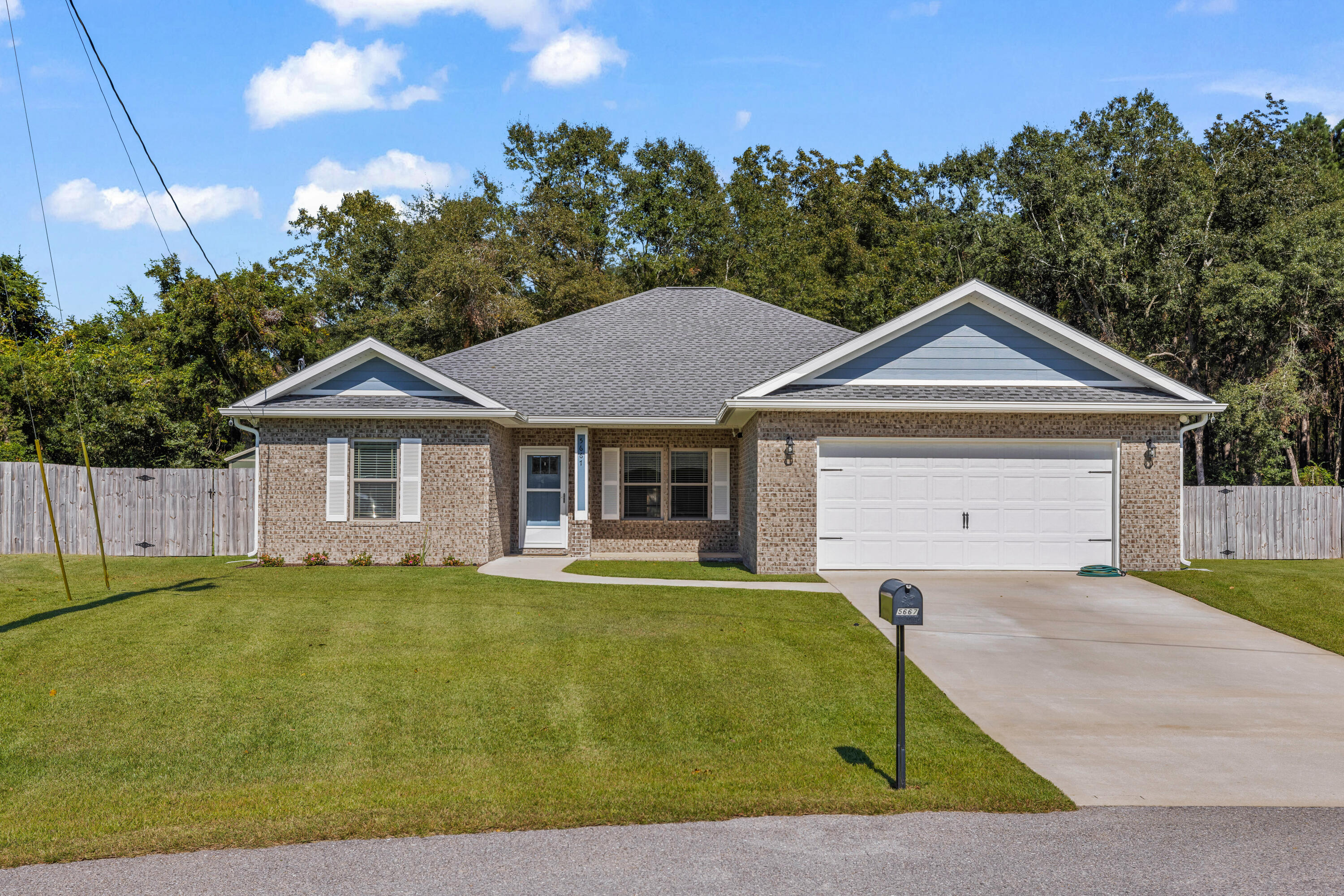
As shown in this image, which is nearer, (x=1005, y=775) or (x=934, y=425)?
(x=1005, y=775)

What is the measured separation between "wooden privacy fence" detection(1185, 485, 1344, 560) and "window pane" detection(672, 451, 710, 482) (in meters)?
9.83

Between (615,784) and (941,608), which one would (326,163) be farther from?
(615,784)

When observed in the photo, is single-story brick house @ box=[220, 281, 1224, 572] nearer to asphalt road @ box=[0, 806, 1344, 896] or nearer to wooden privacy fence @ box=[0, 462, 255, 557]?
wooden privacy fence @ box=[0, 462, 255, 557]

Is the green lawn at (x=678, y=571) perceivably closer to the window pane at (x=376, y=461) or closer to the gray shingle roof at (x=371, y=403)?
the gray shingle roof at (x=371, y=403)

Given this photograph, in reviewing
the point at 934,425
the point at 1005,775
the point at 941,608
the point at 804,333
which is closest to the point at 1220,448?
the point at 804,333

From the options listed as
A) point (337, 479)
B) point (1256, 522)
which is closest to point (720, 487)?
point (337, 479)

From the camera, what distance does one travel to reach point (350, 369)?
17.0m

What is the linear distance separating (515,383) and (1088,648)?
12.8 m

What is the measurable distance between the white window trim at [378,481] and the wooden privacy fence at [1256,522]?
15592 millimetres

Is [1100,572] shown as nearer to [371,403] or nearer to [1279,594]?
[1279,594]

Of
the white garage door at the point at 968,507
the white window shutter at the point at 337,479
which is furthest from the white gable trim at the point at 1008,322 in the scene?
the white window shutter at the point at 337,479

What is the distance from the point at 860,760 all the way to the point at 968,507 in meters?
10.1

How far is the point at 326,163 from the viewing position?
3266 centimetres

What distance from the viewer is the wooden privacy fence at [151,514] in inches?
736
